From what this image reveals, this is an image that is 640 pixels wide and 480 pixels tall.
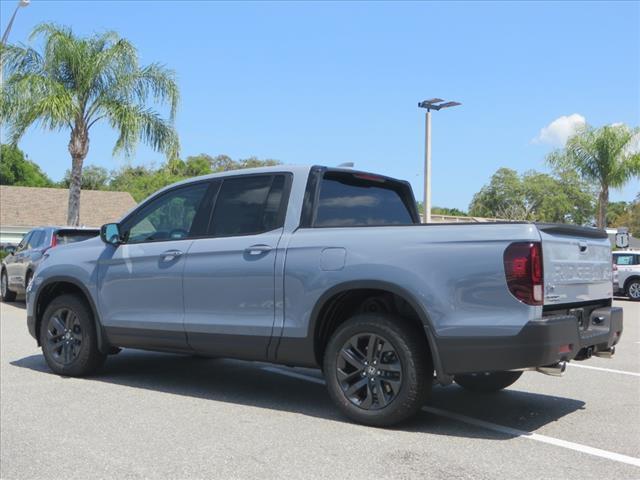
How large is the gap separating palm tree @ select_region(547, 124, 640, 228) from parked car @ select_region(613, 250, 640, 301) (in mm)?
8727

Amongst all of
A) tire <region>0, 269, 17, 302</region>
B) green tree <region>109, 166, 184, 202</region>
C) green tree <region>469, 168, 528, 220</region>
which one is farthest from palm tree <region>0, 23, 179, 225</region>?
green tree <region>469, 168, 528, 220</region>

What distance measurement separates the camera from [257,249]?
19.0 ft

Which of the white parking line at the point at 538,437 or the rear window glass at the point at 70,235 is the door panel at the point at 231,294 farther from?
the rear window glass at the point at 70,235

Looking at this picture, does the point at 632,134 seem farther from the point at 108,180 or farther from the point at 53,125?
the point at 108,180

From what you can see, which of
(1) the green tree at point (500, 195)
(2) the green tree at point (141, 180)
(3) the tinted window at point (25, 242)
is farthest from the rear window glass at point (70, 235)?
(1) the green tree at point (500, 195)

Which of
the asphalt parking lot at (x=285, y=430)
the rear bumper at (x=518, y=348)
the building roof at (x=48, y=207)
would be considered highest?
the building roof at (x=48, y=207)

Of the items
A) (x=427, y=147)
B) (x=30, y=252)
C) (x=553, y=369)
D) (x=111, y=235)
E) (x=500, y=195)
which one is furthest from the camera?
(x=500, y=195)

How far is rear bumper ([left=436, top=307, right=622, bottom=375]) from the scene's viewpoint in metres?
4.59

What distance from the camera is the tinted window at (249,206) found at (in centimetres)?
593

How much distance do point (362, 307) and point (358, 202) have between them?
42.2 inches

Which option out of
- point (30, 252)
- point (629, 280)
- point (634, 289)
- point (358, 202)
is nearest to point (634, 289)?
point (634, 289)

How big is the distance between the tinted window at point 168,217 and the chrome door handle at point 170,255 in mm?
158

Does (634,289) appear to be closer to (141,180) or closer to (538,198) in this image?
(538,198)

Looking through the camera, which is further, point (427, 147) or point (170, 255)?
point (427, 147)
